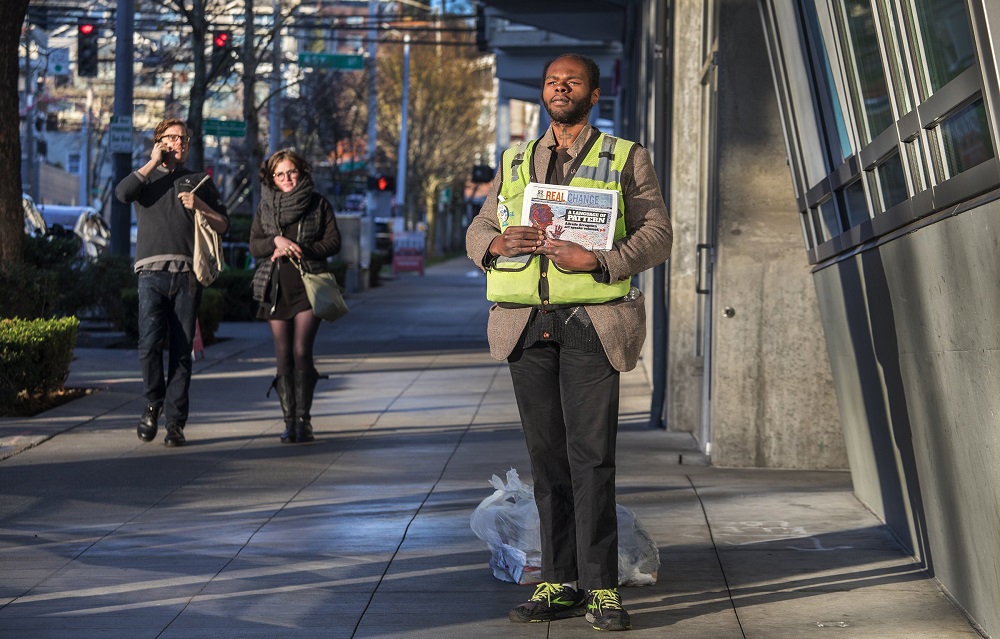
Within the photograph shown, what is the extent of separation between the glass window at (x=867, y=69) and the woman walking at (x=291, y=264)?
434 cm

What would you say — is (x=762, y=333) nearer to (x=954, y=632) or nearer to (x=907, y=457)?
(x=907, y=457)

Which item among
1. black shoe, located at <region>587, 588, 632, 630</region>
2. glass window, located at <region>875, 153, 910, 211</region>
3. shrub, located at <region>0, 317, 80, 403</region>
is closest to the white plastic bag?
black shoe, located at <region>587, 588, 632, 630</region>

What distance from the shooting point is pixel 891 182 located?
6.28 m

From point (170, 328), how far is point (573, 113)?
535 centimetres

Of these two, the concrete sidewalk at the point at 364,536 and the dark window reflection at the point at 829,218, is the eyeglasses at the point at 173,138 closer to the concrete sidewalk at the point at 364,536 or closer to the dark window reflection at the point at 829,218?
the concrete sidewalk at the point at 364,536

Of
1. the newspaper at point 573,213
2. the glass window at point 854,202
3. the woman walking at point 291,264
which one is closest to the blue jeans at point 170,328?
the woman walking at point 291,264

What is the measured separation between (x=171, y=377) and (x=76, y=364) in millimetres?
5690

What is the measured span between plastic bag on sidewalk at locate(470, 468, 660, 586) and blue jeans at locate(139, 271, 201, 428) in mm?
4124

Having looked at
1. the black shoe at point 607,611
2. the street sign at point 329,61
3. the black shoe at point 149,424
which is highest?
the street sign at point 329,61

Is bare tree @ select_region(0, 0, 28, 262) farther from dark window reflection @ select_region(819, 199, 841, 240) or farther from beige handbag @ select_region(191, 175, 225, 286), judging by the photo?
dark window reflection @ select_region(819, 199, 841, 240)

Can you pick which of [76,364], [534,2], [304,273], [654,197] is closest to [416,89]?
[534,2]

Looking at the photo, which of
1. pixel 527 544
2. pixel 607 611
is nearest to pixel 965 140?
pixel 607 611

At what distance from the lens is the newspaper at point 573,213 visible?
5.15 m

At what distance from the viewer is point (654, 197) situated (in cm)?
540
